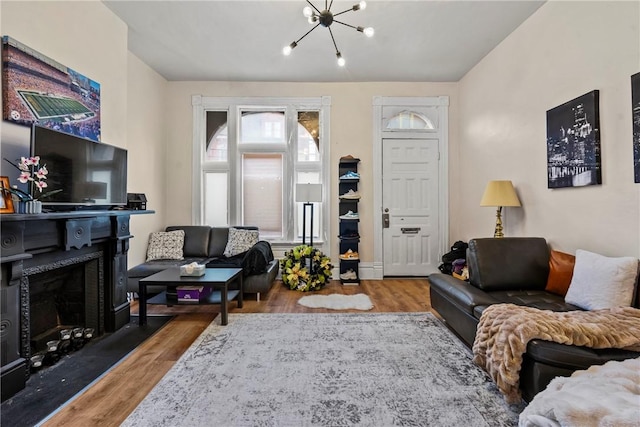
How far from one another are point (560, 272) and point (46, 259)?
395 cm

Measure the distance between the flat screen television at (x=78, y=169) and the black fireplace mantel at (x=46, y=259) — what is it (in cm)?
16

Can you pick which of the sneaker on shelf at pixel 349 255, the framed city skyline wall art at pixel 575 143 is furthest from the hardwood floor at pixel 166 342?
the framed city skyline wall art at pixel 575 143

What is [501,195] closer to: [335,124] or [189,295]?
[335,124]

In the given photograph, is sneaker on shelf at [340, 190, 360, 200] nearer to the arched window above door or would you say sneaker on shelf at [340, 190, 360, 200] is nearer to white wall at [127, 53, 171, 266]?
the arched window above door

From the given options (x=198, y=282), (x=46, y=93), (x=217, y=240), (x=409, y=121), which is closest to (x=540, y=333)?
(x=198, y=282)

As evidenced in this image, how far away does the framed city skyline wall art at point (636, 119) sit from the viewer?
2.12 meters

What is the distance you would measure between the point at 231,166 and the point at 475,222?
376cm

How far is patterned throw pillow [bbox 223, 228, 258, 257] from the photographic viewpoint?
4.26 m

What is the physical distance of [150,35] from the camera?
11.7 ft

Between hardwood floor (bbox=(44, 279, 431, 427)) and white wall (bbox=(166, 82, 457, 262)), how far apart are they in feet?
2.85

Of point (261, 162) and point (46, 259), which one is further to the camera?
point (261, 162)

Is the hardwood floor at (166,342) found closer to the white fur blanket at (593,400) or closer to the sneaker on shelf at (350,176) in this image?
the sneaker on shelf at (350,176)

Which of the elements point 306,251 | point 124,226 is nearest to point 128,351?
point 124,226

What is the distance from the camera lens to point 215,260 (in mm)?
4047
